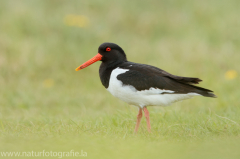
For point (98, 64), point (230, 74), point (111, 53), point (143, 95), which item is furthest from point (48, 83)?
point (230, 74)

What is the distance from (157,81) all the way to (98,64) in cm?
449

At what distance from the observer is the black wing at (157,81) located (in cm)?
483

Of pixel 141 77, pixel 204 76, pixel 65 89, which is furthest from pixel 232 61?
pixel 141 77

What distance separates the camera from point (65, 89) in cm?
820

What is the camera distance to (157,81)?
4.88 m

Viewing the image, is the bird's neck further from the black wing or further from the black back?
the black wing

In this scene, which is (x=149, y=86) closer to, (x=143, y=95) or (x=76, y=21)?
(x=143, y=95)

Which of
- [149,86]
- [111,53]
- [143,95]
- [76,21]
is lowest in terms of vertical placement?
[143,95]

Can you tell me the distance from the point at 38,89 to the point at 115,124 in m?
3.40

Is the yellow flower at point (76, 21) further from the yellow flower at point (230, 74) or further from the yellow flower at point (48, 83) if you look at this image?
the yellow flower at point (230, 74)

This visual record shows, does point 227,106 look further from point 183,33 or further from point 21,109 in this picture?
point 183,33

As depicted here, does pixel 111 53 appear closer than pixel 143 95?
No

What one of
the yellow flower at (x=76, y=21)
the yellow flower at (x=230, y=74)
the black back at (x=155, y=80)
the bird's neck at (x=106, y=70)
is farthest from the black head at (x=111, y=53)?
the yellow flower at (x=76, y=21)

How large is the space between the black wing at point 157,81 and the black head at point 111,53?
0.51 metres
